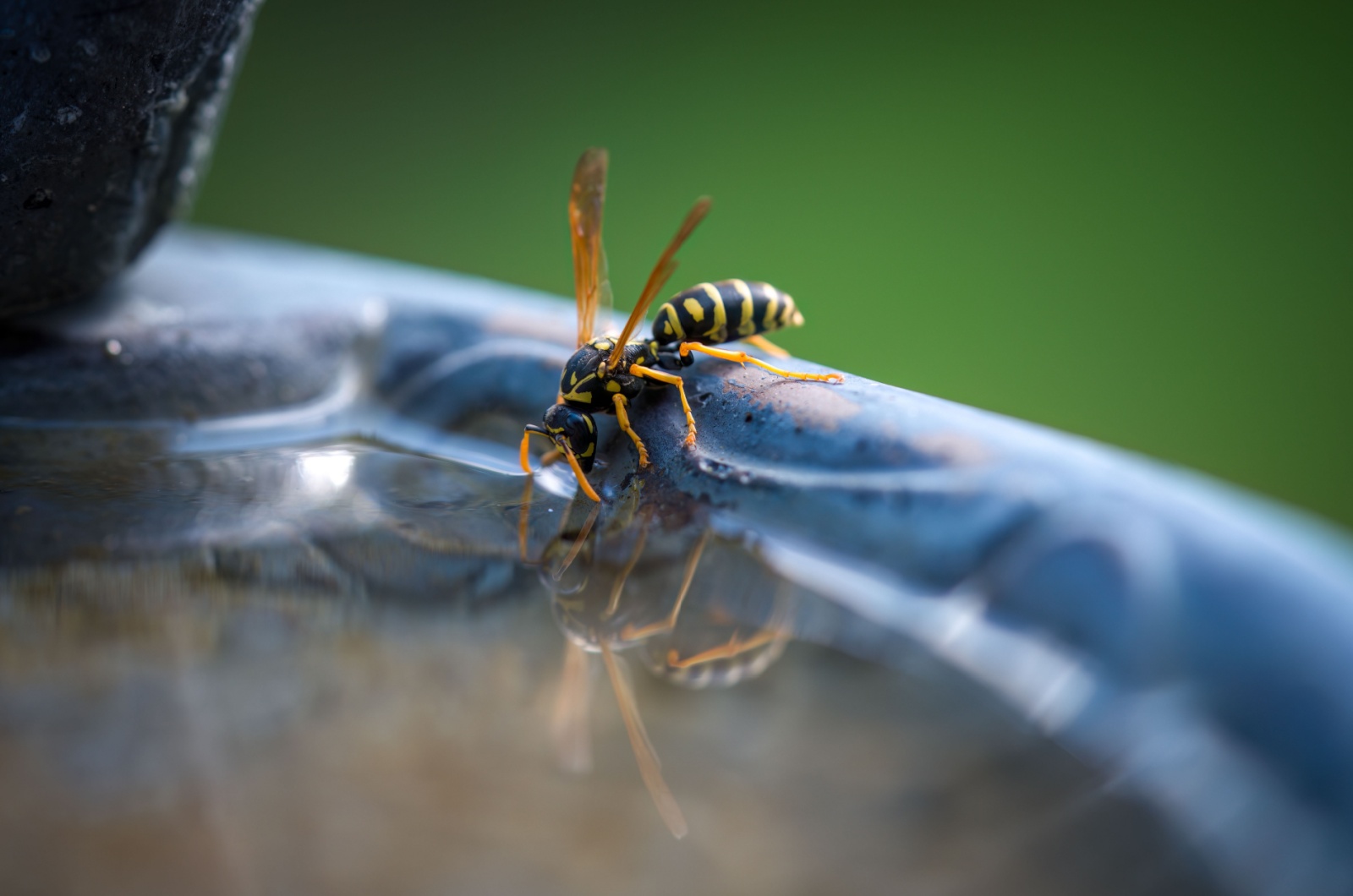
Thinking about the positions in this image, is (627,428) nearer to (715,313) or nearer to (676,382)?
(676,382)

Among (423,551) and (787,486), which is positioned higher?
(787,486)

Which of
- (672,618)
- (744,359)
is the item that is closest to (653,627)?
(672,618)

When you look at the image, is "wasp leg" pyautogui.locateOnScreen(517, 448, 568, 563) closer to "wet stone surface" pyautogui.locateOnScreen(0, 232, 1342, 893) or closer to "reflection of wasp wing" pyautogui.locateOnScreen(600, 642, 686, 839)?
"wet stone surface" pyautogui.locateOnScreen(0, 232, 1342, 893)

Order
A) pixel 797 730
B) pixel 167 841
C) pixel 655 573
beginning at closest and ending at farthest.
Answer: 1. pixel 167 841
2. pixel 797 730
3. pixel 655 573

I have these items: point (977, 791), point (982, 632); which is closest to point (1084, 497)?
point (982, 632)

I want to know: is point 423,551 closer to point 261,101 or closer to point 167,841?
point 167,841

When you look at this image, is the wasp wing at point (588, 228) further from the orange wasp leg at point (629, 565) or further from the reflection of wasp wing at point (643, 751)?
the reflection of wasp wing at point (643, 751)
